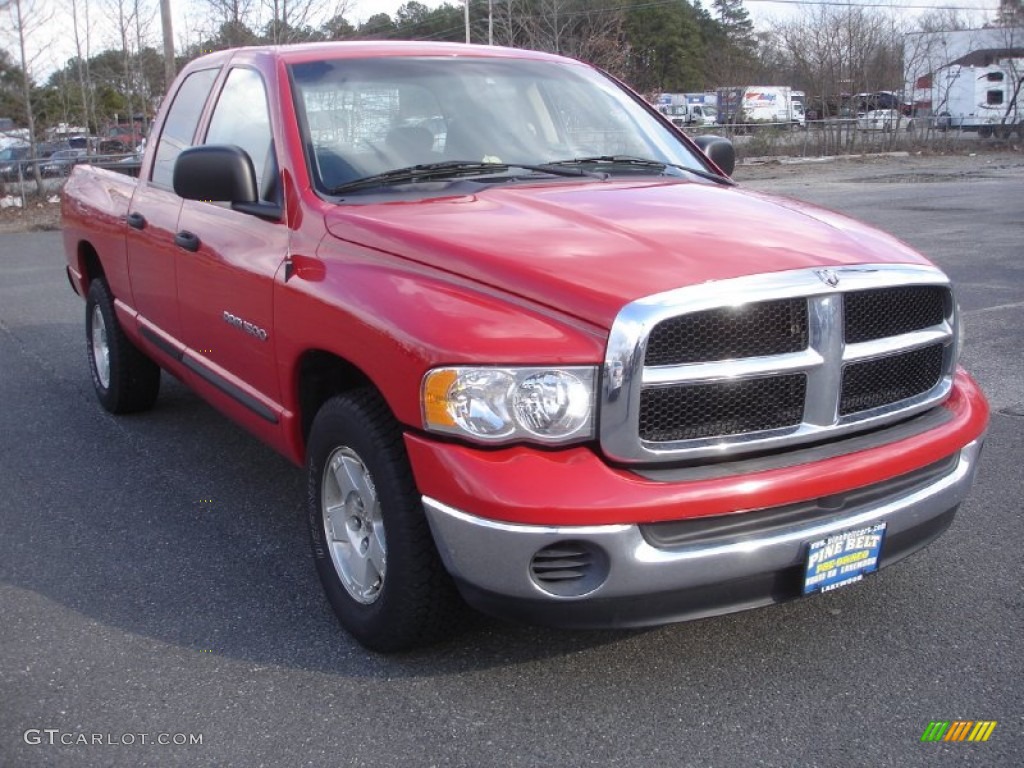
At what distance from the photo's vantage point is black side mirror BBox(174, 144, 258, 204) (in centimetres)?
386

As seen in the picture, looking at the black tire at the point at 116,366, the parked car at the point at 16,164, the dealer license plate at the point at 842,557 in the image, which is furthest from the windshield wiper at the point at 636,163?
the parked car at the point at 16,164

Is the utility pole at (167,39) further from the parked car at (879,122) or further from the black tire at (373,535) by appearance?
the parked car at (879,122)

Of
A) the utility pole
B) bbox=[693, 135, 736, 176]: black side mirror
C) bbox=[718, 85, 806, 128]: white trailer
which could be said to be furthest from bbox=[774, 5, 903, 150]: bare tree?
bbox=[693, 135, 736, 176]: black side mirror

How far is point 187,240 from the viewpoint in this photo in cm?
452

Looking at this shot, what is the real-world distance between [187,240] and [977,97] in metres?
46.3

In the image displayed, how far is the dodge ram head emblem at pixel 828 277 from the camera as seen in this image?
9.77 ft

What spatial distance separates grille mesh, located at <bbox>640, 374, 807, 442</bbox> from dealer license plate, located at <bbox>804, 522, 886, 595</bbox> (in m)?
0.35

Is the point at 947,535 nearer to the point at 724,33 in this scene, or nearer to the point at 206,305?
the point at 206,305

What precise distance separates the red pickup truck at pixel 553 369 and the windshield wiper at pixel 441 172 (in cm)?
1

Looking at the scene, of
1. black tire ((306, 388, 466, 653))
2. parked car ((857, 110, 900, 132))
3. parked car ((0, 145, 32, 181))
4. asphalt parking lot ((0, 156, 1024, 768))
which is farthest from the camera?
parked car ((857, 110, 900, 132))

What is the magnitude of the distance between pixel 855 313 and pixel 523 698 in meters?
1.45

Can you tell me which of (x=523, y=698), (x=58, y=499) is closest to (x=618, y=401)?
(x=523, y=698)

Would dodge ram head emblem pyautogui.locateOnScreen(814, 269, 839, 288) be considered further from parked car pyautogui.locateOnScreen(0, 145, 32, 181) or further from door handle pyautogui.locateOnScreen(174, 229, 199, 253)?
parked car pyautogui.locateOnScreen(0, 145, 32, 181)

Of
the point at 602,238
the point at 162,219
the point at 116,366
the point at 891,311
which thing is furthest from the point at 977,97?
the point at 602,238
